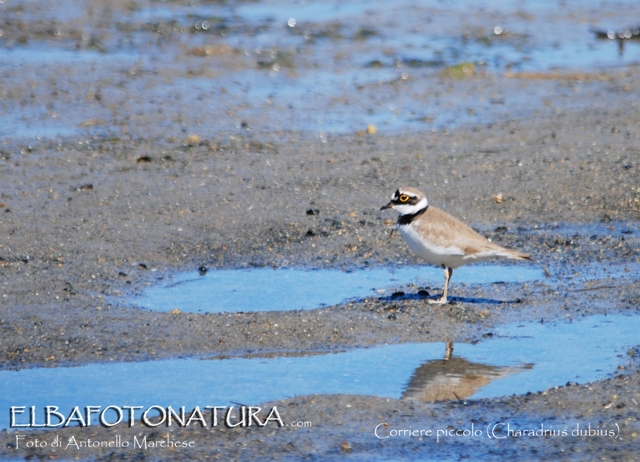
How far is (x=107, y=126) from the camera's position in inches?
439

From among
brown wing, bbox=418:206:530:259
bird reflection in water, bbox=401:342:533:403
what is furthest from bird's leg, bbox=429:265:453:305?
bird reflection in water, bbox=401:342:533:403

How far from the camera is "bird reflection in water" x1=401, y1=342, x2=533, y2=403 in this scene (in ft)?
17.8

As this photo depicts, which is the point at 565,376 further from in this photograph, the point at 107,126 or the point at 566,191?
the point at 107,126

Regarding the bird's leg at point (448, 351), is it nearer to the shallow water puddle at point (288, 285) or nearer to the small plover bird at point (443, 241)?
the small plover bird at point (443, 241)

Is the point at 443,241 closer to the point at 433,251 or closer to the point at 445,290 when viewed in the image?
the point at 433,251

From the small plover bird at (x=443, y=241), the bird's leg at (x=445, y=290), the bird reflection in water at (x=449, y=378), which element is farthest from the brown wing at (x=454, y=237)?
the bird reflection in water at (x=449, y=378)

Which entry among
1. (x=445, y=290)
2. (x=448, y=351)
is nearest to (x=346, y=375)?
(x=448, y=351)

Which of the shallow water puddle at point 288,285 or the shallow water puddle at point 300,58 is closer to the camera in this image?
the shallow water puddle at point 288,285

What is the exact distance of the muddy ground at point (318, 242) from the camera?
5.00 metres

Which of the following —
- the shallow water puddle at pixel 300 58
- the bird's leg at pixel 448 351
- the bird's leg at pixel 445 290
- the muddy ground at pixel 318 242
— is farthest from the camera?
the shallow water puddle at pixel 300 58

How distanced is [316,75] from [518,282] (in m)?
7.03

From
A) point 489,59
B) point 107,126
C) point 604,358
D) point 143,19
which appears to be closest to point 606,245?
point 604,358

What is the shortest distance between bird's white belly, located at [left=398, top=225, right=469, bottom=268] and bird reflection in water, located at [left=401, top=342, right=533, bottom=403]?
1035 mm

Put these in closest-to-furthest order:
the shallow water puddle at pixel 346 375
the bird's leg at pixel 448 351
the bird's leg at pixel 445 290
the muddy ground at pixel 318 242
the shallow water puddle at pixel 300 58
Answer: the muddy ground at pixel 318 242 → the shallow water puddle at pixel 346 375 → the bird's leg at pixel 448 351 → the bird's leg at pixel 445 290 → the shallow water puddle at pixel 300 58
